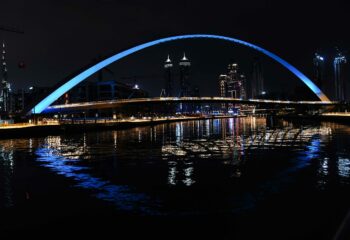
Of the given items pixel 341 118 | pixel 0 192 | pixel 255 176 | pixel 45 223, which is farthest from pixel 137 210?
pixel 341 118

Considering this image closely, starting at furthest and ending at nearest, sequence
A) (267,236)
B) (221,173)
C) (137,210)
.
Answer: (221,173), (137,210), (267,236)

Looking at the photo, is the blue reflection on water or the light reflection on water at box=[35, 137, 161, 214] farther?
the light reflection on water at box=[35, 137, 161, 214]

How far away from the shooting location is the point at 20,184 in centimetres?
1406

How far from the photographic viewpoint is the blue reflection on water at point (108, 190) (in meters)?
10.4

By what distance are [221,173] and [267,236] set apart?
7.90m

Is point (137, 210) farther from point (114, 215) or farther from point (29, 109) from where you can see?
point (29, 109)

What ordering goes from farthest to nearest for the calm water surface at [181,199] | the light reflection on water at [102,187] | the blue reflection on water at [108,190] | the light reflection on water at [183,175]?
the light reflection on water at [183,175]
the light reflection on water at [102,187]
the blue reflection on water at [108,190]
the calm water surface at [181,199]

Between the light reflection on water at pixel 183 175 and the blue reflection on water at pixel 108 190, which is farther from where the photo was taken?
the light reflection on water at pixel 183 175

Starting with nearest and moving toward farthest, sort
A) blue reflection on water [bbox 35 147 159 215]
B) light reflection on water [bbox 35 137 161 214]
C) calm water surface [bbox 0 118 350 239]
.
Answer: calm water surface [bbox 0 118 350 239] → blue reflection on water [bbox 35 147 159 215] → light reflection on water [bbox 35 137 161 214]

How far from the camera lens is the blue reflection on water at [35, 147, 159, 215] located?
34.1ft

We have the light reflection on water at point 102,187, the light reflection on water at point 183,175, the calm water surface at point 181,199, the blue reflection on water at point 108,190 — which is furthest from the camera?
the light reflection on water at point 183,175

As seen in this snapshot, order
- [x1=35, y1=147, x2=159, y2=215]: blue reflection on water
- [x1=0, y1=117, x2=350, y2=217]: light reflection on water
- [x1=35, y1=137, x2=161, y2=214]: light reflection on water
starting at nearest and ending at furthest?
1. [x1=35, y1=147, x2=159, y2=215]: blue reflection on water
2. [x1=35, y1=137, x2=161, y2=214]: light reflection on water
3. [x1=0, y1=117, x2=350, y2=217]: light reflection on water

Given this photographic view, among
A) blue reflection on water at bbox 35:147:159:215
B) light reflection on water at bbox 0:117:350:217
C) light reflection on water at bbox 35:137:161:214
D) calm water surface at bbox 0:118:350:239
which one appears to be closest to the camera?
calm water surface at bbox 0:118:350:239

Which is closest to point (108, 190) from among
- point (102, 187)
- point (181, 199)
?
point (102, 187)
